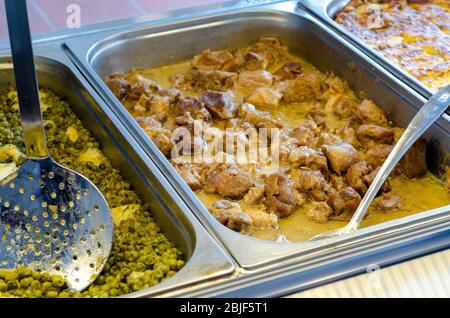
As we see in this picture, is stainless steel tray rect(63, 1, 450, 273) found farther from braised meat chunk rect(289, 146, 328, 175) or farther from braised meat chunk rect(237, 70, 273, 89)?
braised meat chunk rect(289, 146, 328, 175)

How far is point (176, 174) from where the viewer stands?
5.65 ft

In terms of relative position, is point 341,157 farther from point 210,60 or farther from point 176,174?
point 210,60

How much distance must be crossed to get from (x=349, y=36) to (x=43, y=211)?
1.36 meters

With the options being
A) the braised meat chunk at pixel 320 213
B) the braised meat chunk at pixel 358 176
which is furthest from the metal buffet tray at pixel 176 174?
the braised meat chunk at pixel 320 213

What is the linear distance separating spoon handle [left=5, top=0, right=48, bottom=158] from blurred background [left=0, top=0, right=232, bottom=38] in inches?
60.1

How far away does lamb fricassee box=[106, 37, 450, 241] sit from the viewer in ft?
6.24

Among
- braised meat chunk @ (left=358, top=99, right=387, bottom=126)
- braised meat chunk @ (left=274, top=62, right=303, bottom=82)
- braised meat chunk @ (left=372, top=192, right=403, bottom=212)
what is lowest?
braised meat chunk @ (left=372, top=192, right=403, bottom=212)

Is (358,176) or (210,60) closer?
(358,176)

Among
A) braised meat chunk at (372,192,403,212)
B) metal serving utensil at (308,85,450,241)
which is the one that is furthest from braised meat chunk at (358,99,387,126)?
braised meat chunk at (372,192,403,212)

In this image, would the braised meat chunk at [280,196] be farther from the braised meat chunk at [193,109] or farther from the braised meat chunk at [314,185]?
the braised meat chunk at [193,109]

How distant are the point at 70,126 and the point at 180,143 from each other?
36 cm

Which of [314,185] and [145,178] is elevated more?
[145,178]

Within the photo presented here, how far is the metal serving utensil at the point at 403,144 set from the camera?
1702 mm

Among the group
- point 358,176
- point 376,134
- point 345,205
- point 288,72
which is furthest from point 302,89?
point 345,205
